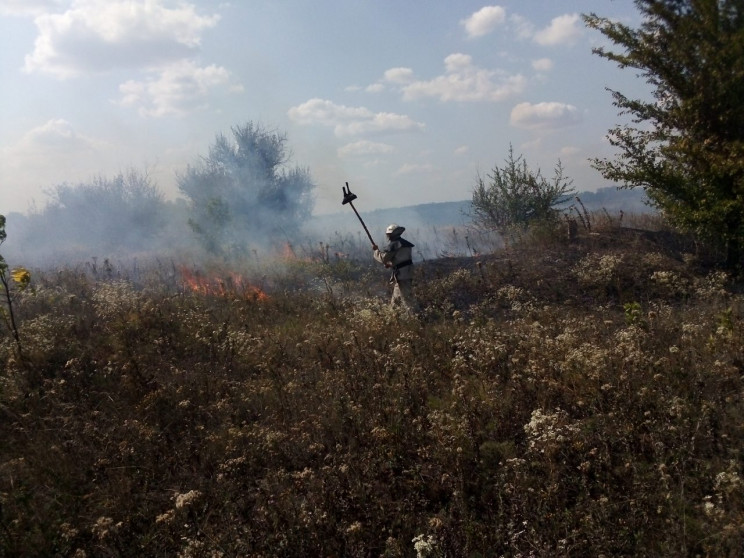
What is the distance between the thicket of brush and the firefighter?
788 millimetres

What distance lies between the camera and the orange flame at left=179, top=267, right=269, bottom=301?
37.3 ft

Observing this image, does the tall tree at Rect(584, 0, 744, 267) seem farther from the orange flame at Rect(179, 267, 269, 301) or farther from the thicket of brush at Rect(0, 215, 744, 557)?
the orange flame at Rect(179, 267, 269, 301)

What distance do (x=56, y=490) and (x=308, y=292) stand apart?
323 inches

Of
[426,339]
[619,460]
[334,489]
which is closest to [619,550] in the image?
[619,460]

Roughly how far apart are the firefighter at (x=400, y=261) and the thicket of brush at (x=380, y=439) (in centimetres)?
79

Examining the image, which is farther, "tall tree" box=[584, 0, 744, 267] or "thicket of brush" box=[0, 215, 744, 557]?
"tall tree" box=[584, 0, 744, 267]

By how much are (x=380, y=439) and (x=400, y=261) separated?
4.57 metres

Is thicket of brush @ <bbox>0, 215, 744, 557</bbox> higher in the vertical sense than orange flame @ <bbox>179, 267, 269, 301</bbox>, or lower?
lower

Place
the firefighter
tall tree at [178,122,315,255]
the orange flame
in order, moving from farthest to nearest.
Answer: tall tree at [178,122,315,255] < the orange flame < the firefighter

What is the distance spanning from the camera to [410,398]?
525cm

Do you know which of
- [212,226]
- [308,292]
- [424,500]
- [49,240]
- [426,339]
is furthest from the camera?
[49,240]

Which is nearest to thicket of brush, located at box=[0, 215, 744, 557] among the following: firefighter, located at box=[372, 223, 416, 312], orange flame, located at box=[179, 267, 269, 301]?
firefighter, located at box=[372, 223, 416, 312]

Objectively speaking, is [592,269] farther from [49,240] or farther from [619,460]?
[49,240]

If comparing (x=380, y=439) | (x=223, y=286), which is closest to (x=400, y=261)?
(x=380, y=439)
